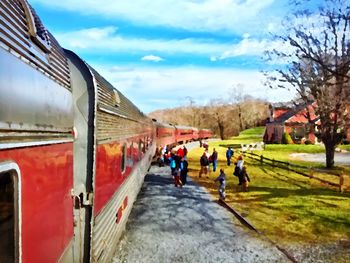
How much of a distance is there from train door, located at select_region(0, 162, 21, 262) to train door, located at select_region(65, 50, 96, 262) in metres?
2.19

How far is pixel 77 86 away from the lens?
5301 millimetres

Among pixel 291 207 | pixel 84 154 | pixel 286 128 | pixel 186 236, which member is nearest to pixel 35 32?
pixel 84 154

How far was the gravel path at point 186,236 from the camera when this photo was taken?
9.77 metres

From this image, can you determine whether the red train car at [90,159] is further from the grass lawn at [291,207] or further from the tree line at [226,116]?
the tree line at [226,116]

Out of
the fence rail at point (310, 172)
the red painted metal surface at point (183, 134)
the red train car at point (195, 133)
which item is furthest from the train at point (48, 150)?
the red train car at point (195, 133)

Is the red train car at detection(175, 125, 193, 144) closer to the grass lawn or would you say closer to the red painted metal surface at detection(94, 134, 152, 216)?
the grass lawn

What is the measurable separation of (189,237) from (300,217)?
4.63 meters

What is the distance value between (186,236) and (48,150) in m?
8.28

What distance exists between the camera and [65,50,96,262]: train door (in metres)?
5.01

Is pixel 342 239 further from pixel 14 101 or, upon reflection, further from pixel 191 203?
pixel 14 101

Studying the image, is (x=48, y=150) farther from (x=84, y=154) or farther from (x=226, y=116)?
(x=226, y=116)

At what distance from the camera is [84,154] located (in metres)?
5.17

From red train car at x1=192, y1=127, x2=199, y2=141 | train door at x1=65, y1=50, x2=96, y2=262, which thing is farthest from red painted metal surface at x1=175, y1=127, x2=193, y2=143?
train door at x1=65, y1=50, x2=96, y2=262

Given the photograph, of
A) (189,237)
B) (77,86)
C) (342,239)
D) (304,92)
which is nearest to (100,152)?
(77,86)
